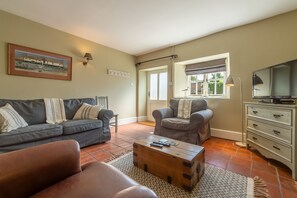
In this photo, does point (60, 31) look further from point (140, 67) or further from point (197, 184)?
point (197, 184)

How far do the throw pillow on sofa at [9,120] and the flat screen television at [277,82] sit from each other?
369cm

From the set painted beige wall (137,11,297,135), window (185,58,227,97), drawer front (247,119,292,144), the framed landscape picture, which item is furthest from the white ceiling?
drawer front (247,119,292,144)

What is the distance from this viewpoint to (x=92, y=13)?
237cm

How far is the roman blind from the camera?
3.18 metres

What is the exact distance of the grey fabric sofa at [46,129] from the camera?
182 centimetres

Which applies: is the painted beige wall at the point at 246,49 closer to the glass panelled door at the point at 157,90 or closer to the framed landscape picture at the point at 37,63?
the glass panelled door at the point at 157,90

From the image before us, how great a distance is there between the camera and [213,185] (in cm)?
142

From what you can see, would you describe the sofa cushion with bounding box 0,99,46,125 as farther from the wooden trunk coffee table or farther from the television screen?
the television screen

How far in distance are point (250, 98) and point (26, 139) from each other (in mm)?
3769

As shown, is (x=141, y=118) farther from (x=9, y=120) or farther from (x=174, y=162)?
(x=174, y=162)

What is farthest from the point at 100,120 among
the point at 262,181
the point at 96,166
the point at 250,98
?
the point at 250,98

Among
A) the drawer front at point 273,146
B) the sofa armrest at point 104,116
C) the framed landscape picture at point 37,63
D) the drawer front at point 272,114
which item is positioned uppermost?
the framed landscape picture at point 37,63

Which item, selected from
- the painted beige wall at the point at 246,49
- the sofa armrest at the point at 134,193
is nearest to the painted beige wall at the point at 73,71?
the painted beige wall at the point at 246,49

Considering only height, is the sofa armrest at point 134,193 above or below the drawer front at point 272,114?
below
